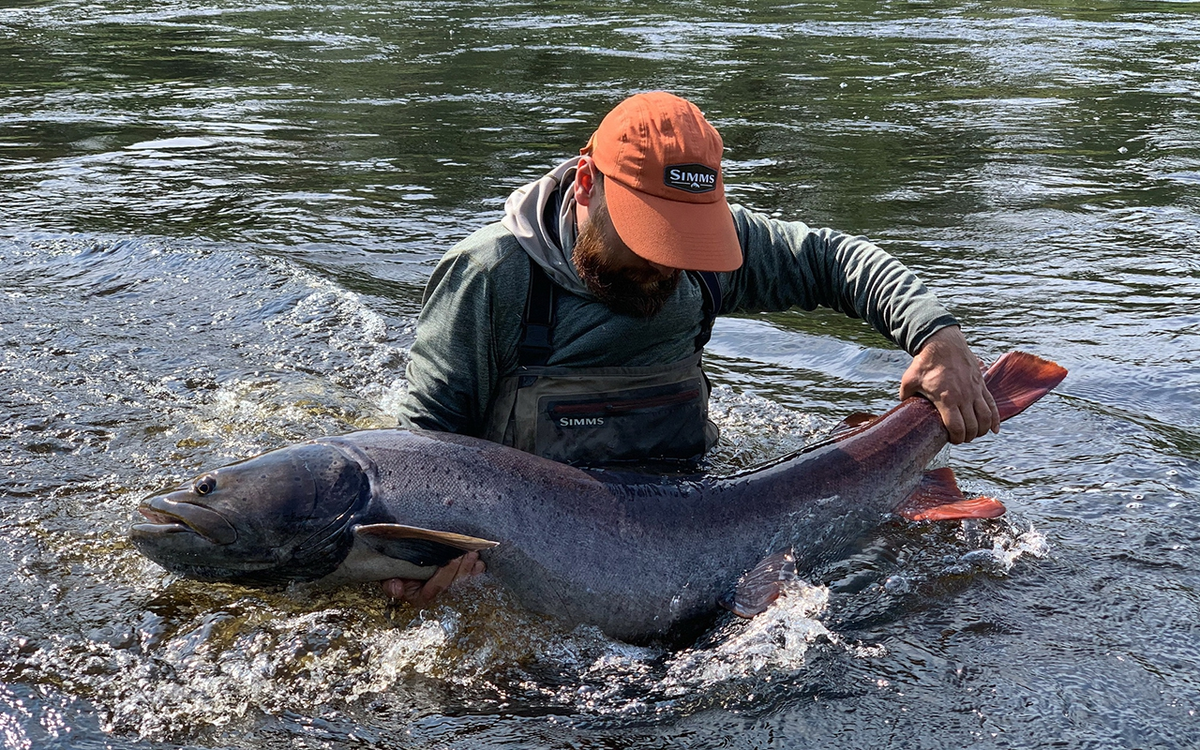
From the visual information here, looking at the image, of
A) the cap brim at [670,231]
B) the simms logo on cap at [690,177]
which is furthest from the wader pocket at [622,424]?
the simms logo on cap at [690,177]

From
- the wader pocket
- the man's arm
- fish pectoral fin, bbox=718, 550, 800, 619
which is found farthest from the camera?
the wader pocket

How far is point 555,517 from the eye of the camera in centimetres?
382

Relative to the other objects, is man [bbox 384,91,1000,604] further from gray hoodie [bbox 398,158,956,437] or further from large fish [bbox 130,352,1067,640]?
large fish [bbox 130,352,1067,640]

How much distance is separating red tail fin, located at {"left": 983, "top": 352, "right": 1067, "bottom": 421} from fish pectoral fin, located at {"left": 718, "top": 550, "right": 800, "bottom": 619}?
2.95 ft

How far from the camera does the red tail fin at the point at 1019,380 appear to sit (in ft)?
13.7

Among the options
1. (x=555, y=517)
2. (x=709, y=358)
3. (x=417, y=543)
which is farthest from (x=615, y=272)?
(x=709, y=358)

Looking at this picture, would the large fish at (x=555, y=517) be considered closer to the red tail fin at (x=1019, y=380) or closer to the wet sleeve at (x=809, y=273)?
the red tail fin at (x=1019, y=380)

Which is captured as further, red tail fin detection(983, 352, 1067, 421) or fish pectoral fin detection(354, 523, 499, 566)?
red tail fin detection(983, 352, 1067, 421)

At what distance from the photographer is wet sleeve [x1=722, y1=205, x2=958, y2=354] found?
180 inches

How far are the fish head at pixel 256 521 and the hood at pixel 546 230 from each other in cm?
99

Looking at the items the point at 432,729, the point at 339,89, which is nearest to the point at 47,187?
the point at 339,89

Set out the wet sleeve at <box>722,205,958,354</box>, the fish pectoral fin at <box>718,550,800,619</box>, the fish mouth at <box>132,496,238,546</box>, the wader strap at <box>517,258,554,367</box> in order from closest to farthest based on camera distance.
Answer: the fish mouth at <box>132,496,238,546</box> → the fish pectoral fin at <box>718,550,800,619</box> → the wader strap at <box>517,258,554,367</box> → the wet sleeve at <box>722,205,958,354</box>

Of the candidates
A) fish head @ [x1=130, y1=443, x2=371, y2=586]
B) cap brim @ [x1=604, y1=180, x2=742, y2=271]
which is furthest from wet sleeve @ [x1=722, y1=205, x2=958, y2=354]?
fish head @ [x1=130, y1=443, x2=371, y2=586]

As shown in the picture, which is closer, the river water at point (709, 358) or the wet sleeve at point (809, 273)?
the river water at point (709, 358)
